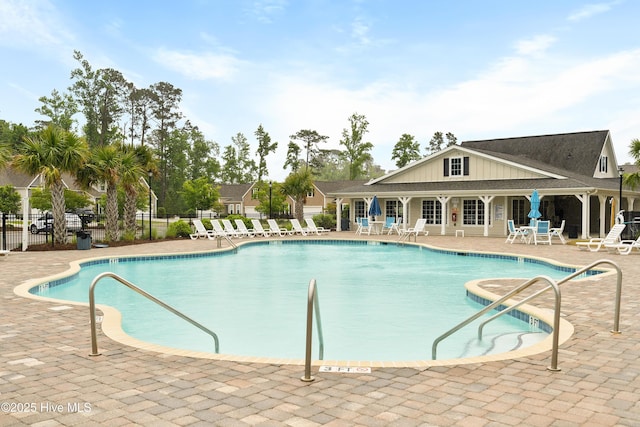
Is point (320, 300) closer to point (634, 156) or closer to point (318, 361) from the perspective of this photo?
point (318, 361)

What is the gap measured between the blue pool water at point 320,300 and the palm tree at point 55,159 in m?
3.93

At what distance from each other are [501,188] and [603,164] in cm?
1054

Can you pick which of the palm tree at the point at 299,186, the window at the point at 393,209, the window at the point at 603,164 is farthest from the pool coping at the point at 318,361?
the palm tree at the point at 299,186

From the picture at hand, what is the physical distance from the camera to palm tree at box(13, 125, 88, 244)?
16391 millimetres

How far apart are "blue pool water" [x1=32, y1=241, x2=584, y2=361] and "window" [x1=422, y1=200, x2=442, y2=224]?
28.3 ft

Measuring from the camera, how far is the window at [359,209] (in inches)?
1182

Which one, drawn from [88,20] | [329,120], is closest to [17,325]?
[88,20]

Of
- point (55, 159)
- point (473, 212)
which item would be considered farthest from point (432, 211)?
point (55, 159)

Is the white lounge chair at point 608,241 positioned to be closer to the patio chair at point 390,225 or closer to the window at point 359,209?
the patio chair at point 390,225

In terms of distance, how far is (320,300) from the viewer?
1042 centimetres

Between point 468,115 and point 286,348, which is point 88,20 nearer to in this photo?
point 286,348

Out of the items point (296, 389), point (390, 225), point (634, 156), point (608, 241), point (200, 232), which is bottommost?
point (296, 389)

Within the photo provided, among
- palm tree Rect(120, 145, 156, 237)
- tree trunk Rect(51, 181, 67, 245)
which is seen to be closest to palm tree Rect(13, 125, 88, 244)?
tree trunk Rect(51, 181, 67, 245)

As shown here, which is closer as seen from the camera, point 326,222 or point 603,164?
point 603,164
